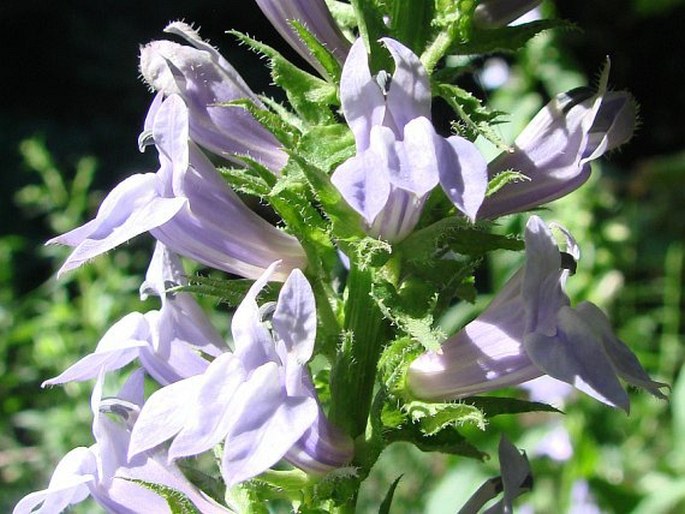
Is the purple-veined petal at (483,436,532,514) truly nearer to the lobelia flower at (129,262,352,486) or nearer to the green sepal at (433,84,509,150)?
the lobelia flower at (129,262,352,486)

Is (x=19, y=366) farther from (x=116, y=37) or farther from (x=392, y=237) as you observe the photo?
(x=116, y=37)

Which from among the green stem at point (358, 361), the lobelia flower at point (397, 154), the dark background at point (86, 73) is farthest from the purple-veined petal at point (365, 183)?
the dark background at point (86, 73)

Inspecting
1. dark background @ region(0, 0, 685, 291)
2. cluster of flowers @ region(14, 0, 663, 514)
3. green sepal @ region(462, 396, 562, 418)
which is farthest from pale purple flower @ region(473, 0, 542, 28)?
dark background @ region(0, 0, 685, 291)

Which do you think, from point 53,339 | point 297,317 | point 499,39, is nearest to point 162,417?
point 297,317

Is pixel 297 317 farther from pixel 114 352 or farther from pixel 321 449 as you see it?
pixel 114 352

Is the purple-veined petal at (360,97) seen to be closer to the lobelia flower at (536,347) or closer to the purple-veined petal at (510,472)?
the lobelia flower at (536,347)

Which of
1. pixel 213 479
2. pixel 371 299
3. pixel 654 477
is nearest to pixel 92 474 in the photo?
pixel 213 479
